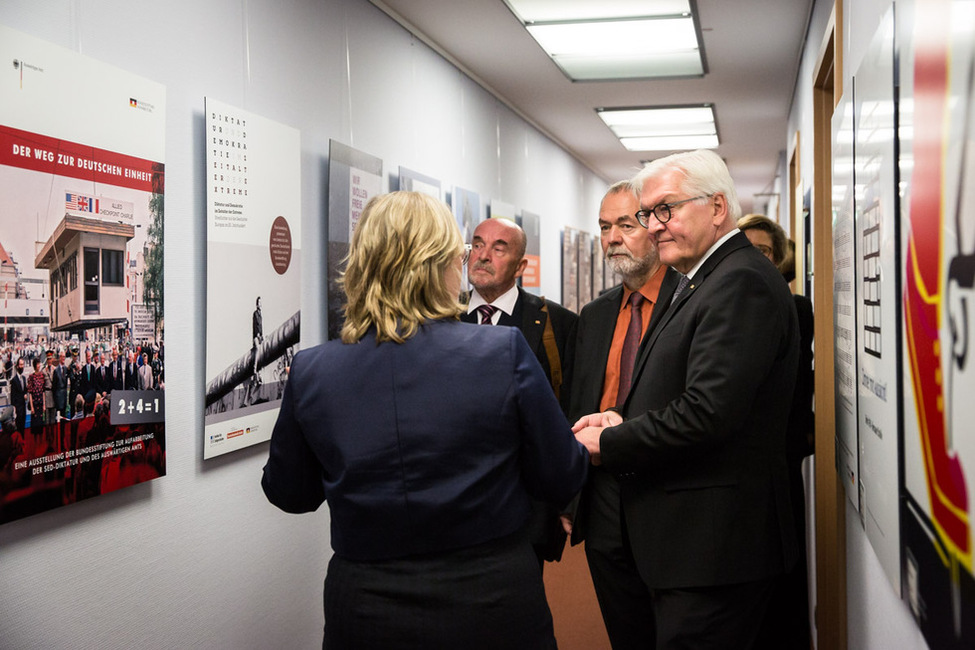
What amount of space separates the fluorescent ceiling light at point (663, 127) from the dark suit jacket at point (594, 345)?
4.34 meters

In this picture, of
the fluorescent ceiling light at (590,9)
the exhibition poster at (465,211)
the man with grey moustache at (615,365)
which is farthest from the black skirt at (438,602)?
the exhibition poster at (465,211)

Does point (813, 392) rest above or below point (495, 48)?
below

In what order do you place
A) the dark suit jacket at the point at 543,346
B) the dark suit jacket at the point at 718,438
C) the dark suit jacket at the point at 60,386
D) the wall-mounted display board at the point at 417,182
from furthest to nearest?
1. the wall-mounted display board at the point at 417,182
2. the dark suit jacket at the point at 543,346
3. the dark suit jacket at the point at 60,386
4. the dark suit jacket at the point at 718,438

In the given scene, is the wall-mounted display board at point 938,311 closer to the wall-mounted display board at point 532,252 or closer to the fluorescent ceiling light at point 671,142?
the wall-mounted display board at point 532,252

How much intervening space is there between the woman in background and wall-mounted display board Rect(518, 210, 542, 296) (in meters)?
4.85

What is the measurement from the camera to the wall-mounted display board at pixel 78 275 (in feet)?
5.77

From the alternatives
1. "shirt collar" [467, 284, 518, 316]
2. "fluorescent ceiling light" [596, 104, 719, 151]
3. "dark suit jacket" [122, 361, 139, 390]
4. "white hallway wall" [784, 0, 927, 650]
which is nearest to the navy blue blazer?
"white hallway wall" [784, 0, 927, 650]

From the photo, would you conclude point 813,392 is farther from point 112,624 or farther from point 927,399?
point 112,624

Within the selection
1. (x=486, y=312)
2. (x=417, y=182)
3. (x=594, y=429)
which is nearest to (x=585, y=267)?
(x=417, y=182)

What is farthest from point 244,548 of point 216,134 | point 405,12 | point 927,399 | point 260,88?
point 405,12

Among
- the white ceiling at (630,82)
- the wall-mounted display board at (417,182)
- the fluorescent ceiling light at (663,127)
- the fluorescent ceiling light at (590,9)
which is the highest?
the fluorescent ceiling light at (663,127)

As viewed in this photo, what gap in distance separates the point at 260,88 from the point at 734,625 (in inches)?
91.7

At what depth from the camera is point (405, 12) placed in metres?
4.06

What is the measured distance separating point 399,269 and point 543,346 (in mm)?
1416
